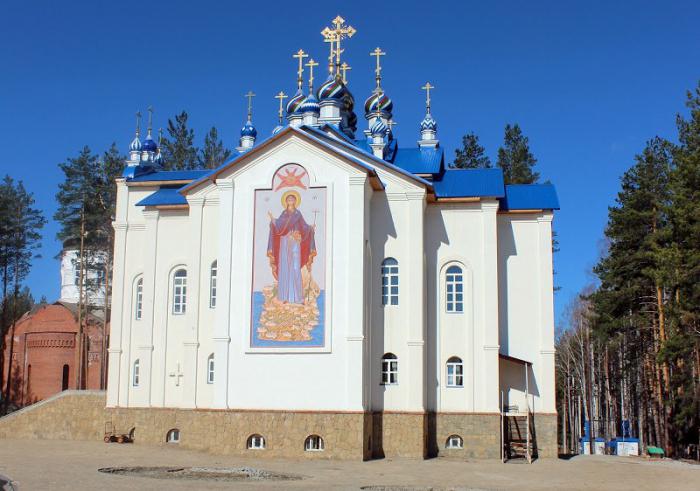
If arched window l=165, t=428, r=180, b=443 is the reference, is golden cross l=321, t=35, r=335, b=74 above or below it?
above

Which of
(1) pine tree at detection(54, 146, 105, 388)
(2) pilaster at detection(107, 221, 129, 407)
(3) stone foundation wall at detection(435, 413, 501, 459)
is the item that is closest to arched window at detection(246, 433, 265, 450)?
(3) stone foundation wall at detection(435, 413, 501, 459)

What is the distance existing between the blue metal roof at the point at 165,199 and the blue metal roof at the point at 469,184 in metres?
7.29

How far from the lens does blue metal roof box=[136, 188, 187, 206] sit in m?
23.5

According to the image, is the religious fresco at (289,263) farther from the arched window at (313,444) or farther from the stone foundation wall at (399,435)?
the stone foundation wall at (399,435)

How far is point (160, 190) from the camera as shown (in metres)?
24.5

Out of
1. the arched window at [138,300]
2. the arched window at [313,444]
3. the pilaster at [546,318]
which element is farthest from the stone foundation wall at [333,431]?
the arched window at [138,300]

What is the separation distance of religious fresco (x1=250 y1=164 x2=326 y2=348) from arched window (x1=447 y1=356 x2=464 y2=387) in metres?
3.78

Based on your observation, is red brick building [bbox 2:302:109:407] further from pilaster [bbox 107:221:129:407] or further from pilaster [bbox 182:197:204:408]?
pilaster [bbox 182:197:204:408]

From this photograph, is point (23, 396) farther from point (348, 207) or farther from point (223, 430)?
point (348, 207)

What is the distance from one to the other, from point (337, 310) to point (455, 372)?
3.84m

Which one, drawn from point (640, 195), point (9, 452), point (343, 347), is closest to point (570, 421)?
point (640, 195)

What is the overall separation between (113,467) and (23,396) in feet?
80.3

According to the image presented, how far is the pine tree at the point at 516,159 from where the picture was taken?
36500mm

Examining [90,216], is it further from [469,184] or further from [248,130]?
[469,184]
